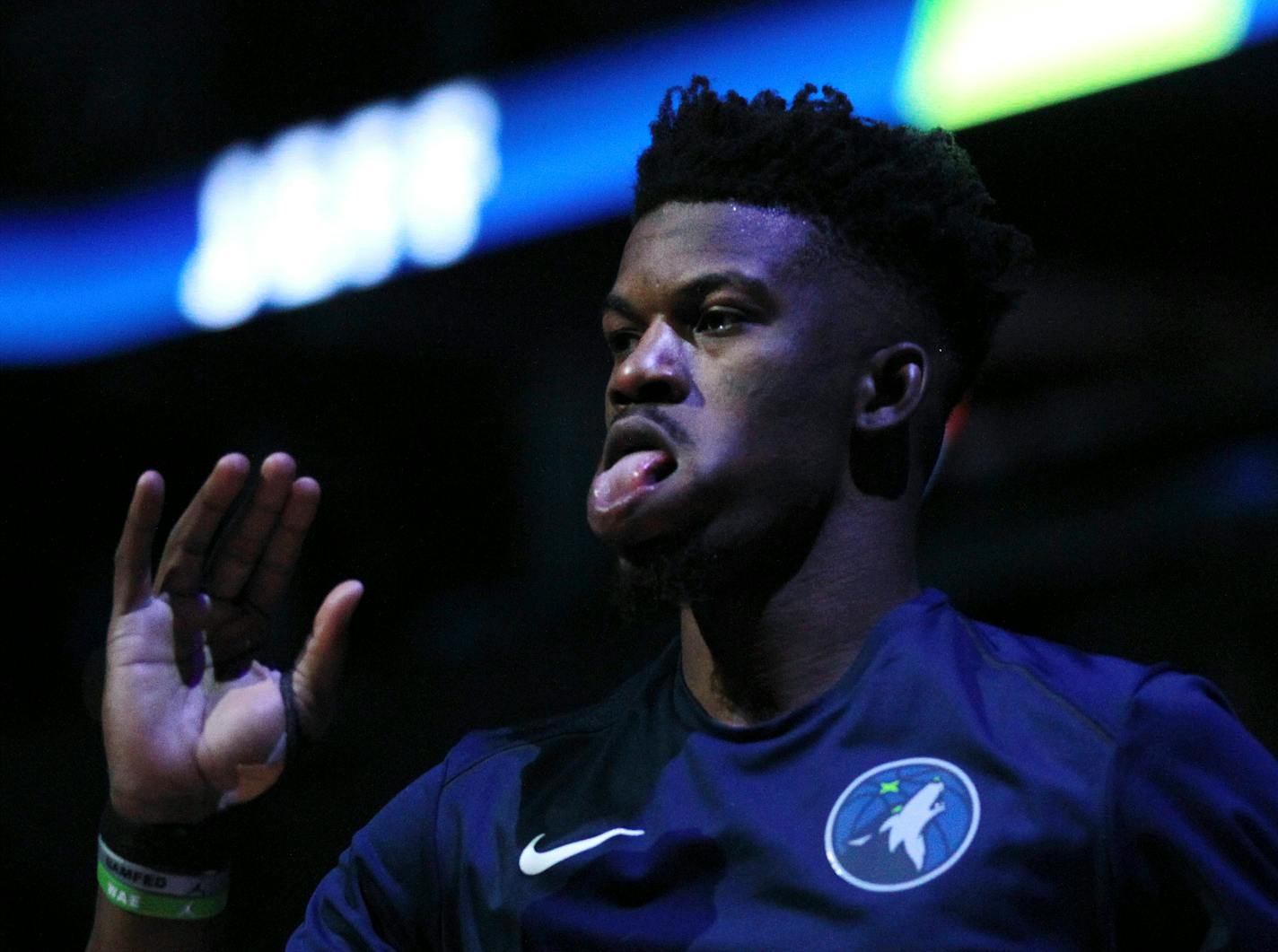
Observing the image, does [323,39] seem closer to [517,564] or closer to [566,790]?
[517,564]

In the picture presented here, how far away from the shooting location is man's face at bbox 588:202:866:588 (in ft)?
4.89

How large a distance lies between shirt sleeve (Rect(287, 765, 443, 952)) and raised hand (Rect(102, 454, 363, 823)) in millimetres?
136

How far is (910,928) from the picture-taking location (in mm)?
1273

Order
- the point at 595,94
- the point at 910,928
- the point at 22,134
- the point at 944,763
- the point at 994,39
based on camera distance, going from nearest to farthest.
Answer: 1. the point at 910,928
2. the point at 944,763
3. the point at 994,39
4. the point at 595,94
5. the point at 22,134

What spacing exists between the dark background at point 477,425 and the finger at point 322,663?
60 centimetres

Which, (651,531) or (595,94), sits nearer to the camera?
(651,531)

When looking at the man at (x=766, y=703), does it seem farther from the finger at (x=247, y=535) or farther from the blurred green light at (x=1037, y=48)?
the blurred green light at (x=1037, y=48)

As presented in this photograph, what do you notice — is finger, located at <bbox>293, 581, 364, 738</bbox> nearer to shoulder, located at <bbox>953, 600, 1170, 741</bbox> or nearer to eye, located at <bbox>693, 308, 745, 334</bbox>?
eye, located at <bbox>693, 308, 745, 334</bbox>

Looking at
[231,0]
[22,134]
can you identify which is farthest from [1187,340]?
[22,134]

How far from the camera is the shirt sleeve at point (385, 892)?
5.16 ft

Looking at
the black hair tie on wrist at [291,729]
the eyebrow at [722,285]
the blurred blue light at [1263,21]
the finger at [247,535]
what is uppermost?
the blurred blue light at [1263,21]

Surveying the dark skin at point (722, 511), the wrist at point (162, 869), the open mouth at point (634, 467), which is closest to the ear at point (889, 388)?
the dark skin at point (722, 511)

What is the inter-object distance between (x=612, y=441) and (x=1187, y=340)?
1.49 metres

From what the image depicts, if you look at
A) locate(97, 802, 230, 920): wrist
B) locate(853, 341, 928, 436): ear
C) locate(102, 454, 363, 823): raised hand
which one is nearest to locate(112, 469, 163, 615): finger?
locate(102, 454, 363, 823): raised hand
